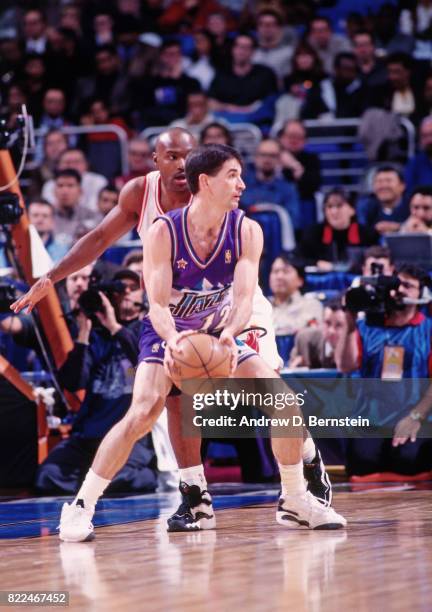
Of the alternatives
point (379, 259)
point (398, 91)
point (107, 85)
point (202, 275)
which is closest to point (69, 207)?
point (107, 85)

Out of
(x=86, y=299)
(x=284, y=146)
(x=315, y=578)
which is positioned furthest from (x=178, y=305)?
(x=284, y=146)

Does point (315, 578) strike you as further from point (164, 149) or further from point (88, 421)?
point (88, 421)

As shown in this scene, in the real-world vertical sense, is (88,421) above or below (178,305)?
below

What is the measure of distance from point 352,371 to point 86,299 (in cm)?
190

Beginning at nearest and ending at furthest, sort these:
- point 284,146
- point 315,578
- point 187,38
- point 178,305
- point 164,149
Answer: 1. point 315,578
2. point 178,305
3. point 164,149
4. point 284,146
5. point 187,38

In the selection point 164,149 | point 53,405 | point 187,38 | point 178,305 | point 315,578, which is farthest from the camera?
point 187,38

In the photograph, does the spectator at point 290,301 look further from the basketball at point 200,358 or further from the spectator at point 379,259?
the basketball at point 200,358

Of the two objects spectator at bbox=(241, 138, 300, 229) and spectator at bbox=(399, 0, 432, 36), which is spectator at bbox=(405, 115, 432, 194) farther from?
spectator at bbox=(399, 0, 432, 36)

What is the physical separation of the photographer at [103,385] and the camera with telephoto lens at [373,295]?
1507mm

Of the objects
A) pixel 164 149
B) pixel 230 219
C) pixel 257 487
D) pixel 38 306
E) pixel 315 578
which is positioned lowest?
pixel 257 487

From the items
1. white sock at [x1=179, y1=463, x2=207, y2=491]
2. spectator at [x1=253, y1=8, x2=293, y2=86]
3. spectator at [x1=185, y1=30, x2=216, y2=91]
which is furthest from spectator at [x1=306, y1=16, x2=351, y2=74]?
white sock at [x1=179, y1=463, x2=207, y2=491]

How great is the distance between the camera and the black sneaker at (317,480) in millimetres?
5879

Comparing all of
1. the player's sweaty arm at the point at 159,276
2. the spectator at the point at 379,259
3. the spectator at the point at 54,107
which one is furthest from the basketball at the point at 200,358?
the spectator at the point at 54,107

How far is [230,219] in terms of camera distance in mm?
5617
